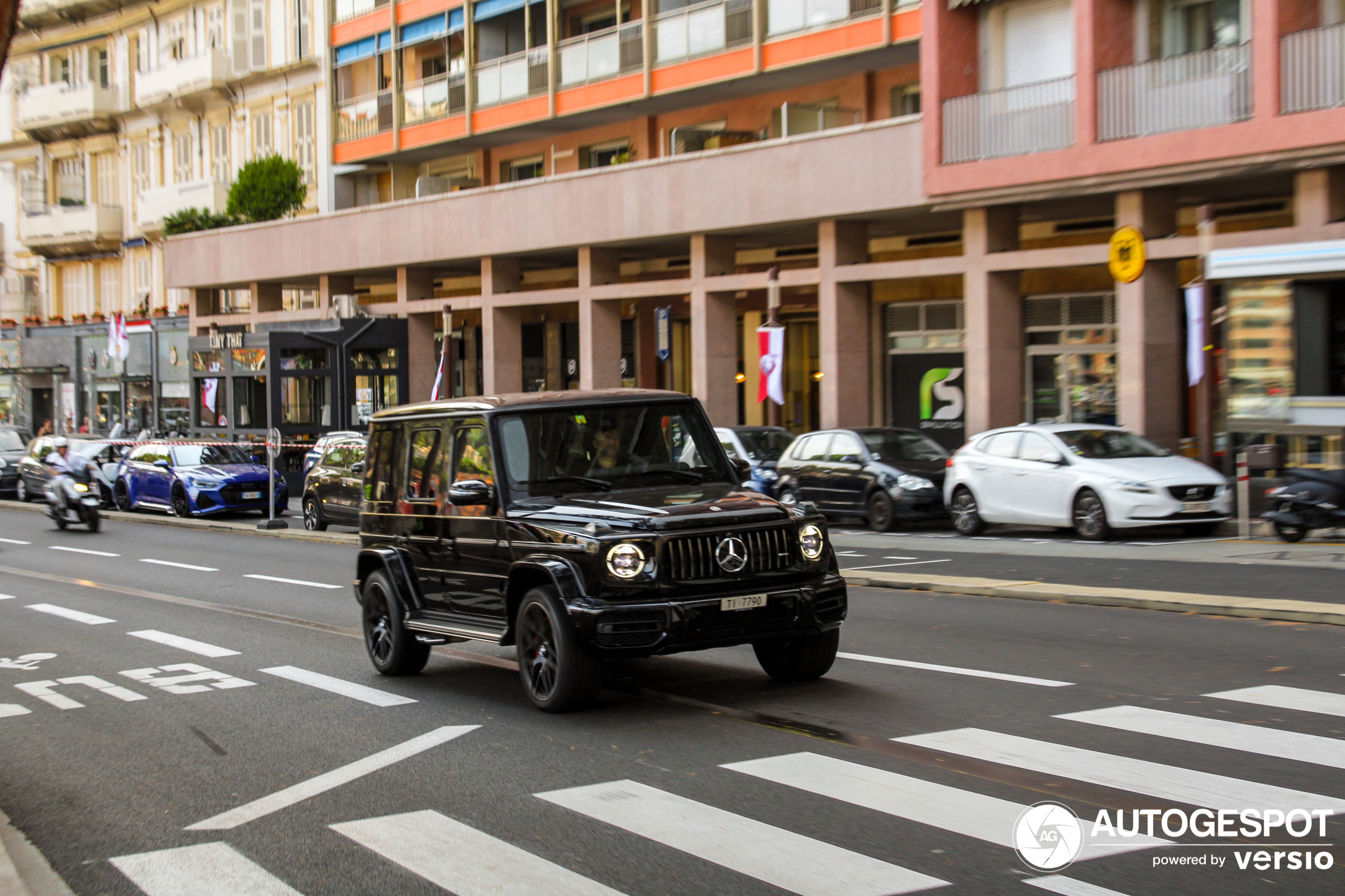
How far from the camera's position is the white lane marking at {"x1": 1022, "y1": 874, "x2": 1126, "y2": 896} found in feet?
15.4

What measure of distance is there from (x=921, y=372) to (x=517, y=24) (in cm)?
1495

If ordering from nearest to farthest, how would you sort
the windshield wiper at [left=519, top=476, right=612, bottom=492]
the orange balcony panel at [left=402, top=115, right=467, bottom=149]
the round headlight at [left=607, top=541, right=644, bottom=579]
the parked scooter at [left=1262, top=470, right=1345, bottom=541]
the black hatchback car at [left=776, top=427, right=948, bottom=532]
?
the round headlight at [left=607, top=541, right=644, bottom=579] < the windshield wiper at [left=519, top=476, right=612, bottom=492] < the parked scooter at [left=1262, top=470, right=1345, bottom=541] < the black hatchback car at [left=776, top=427, right=948, bottom=532] < the orange balcony panel at [left=402, top=115, right=467, bottom=149]

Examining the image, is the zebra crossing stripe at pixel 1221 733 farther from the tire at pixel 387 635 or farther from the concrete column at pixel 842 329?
the concrete column at pixel 842 329

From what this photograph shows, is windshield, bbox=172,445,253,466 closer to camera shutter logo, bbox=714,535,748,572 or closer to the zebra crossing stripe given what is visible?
camera shutter logo, bbox=714,535,748,572

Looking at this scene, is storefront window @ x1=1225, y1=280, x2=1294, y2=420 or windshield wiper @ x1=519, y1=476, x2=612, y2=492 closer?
windshield wiper @ x1=519, y1=476, x2=612, y2=492

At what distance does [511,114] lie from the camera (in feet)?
121

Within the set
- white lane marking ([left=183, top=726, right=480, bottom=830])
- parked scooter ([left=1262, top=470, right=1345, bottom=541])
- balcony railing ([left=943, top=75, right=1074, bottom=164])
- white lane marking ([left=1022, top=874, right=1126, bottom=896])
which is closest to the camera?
white lane marking ([left=1022, top=874, right=1126, bottom=896])

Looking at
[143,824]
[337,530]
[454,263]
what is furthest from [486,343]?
[143,824]

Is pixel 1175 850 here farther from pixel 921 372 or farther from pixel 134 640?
pixel 921 372

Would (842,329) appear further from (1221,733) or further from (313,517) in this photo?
(1221,733)

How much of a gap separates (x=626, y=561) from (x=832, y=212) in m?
21.1

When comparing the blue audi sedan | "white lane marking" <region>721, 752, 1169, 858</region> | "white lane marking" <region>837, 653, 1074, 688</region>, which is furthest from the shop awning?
the blue audi sedan

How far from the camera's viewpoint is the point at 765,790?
623cm

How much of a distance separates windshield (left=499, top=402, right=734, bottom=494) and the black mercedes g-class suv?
0.01 m
